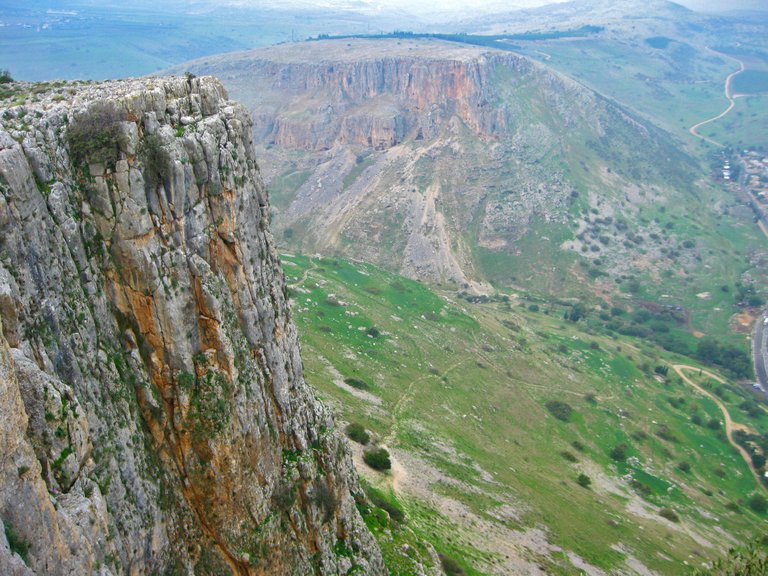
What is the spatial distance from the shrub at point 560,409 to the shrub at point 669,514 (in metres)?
27.1

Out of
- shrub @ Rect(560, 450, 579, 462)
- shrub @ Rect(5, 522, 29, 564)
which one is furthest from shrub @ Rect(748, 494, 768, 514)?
shrub @ Rect(5, 522, 29, 564)

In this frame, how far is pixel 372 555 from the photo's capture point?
158 ft

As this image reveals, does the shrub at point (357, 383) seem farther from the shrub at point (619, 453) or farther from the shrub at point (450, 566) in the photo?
the shrub at point (619, 453)

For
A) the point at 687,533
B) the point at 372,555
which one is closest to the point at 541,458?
the point at 687,533

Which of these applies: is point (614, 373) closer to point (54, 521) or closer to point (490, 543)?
point (490, 543)

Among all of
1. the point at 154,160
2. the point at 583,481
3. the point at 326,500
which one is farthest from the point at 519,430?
the point at 154,160

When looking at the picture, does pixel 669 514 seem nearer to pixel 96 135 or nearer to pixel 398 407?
pixel 398 407

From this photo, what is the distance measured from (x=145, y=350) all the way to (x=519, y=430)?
307 ft

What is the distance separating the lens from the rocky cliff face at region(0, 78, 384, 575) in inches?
864

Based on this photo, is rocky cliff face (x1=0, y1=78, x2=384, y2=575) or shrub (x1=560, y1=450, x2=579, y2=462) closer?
rocky cliff face (x1=0, y1=78, x2=384, y2=575)

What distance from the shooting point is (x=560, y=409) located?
124 meters

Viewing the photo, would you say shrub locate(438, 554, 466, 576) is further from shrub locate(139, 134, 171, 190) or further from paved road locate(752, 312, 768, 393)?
paved road locate(752, 312, 768, 393)

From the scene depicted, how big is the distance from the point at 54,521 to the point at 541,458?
9643 cm

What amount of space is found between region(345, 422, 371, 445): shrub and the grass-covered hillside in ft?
1.51
